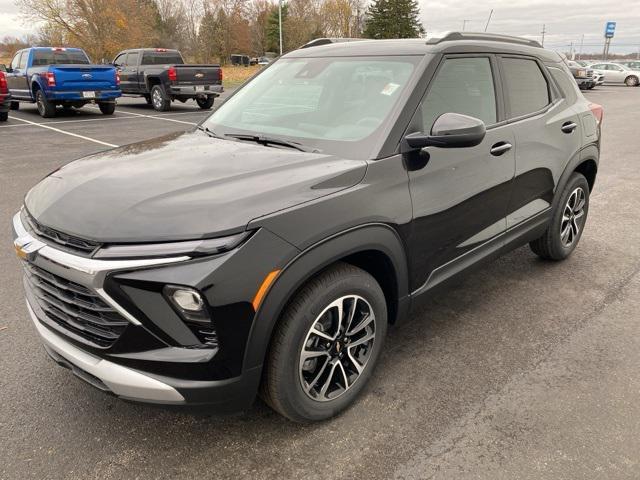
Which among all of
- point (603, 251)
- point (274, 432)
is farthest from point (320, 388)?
point (603, 251)

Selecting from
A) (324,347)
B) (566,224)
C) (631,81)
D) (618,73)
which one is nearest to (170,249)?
(324,347)

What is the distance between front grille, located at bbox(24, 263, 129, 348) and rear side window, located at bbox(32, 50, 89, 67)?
14.9 m

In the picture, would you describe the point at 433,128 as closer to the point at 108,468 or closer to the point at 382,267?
the point at 382,267

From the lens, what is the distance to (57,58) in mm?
14945

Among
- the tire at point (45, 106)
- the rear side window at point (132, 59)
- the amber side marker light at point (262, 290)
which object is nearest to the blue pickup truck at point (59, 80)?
the tire at point (45, 106)

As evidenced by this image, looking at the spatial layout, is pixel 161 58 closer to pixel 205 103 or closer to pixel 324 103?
pixel 205 103

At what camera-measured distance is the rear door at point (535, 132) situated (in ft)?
11.8

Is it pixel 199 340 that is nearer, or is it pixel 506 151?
pixel 199 340

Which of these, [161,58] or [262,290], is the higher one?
[161,58]

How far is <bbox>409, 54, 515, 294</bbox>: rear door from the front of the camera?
9.31 ft

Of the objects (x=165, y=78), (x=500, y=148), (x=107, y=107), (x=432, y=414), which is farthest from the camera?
(x=165, y=78)

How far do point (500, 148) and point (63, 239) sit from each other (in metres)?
2.58

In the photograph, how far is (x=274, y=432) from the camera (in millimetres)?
2520

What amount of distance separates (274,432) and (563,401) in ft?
4.96
